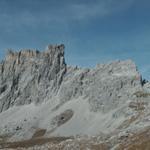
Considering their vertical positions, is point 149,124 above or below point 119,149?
above

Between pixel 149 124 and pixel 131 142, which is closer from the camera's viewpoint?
pixel 131 142

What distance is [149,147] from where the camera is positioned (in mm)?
74250

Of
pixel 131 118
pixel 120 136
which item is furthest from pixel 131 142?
pixel 131 118

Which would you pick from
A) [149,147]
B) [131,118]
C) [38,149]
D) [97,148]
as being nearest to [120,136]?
[97,148]

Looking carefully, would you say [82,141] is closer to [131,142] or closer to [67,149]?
[67,149]

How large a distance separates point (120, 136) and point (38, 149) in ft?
90.9

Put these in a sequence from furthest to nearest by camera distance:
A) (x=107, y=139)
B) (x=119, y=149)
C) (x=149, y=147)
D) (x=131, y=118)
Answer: (x=131, y=118) < (x=107, y=139) < (x=119, y=149) < (x=149, y=147)

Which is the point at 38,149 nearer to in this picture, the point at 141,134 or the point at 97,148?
the point at 97,148

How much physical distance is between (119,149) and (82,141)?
89.1 ft

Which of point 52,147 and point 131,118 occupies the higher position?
point 131,118

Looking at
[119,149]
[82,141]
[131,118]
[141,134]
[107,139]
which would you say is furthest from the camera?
[131,118]

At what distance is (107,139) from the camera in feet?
330

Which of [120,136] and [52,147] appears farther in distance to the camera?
[52,147]

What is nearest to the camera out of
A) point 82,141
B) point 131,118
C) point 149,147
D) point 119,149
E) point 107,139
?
point 149,147
